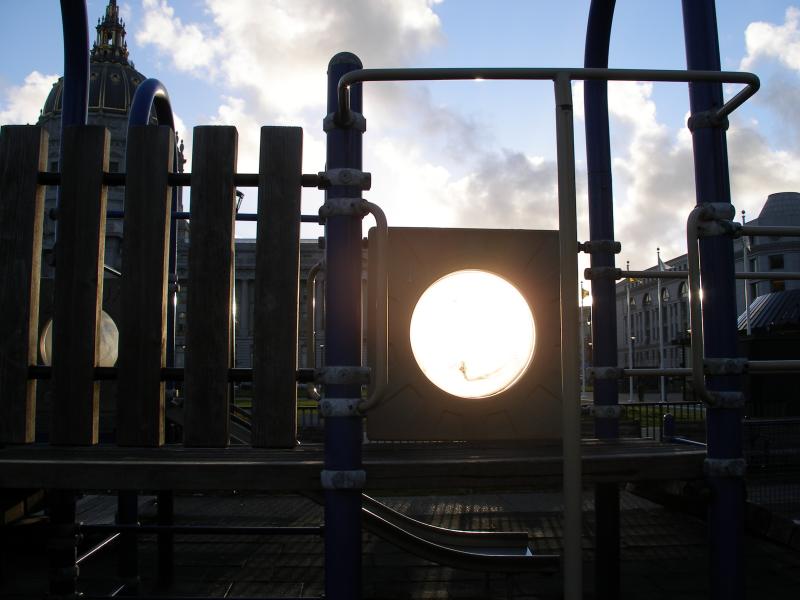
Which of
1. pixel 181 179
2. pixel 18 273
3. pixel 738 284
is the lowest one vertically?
pixel 18 273

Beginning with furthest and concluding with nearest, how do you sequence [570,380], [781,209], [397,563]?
[781,209] < [397,563] < [570,380]

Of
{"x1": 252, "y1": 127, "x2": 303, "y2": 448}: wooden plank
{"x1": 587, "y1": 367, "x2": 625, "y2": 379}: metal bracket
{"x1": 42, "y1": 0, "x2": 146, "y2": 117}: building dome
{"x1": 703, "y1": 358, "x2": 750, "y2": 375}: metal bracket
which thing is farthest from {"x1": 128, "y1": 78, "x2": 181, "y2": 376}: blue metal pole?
{"x1": 42, "y1": 0, "x2": 146, "y2": 117}: building dome

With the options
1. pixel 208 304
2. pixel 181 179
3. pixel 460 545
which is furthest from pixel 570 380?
pixel 460 545

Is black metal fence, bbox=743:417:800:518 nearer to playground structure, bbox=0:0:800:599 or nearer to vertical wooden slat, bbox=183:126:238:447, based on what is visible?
playground structure, bbox=0:0:800:599

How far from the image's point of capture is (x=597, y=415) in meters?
3.25

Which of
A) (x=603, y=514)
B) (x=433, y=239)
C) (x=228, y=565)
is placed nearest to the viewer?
(x=433, y=239)

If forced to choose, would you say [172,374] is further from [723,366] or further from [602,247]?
[602,247]

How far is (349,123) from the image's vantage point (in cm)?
209

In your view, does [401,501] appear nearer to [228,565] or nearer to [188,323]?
[228,565]

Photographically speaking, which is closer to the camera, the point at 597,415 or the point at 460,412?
the point at 460,412

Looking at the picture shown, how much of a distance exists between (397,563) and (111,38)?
101 metres

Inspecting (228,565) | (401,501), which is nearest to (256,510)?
(401,501)

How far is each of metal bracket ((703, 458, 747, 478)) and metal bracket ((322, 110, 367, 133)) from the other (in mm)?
1698

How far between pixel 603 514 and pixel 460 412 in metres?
1.38
